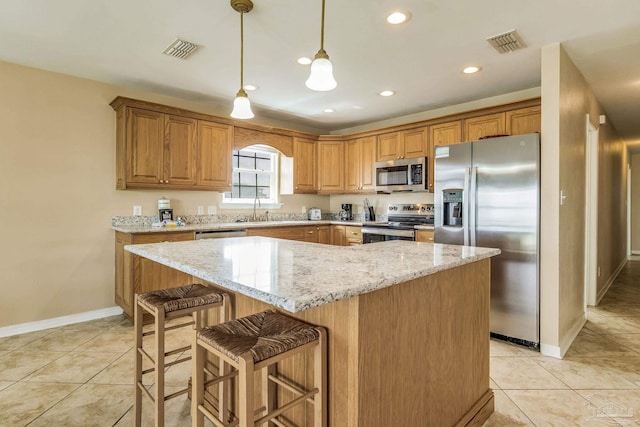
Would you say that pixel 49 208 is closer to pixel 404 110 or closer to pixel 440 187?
pixel 440 187

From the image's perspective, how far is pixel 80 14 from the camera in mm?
2379

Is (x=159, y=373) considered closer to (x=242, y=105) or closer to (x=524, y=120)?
(x=242, y=105)

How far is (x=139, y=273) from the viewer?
3289 mm

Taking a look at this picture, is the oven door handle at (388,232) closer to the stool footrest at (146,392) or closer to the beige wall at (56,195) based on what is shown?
the beige wall at (56,195)

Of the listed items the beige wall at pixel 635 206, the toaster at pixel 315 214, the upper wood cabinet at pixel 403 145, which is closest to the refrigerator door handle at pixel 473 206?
the upper wood cabinet at pixel 403 145

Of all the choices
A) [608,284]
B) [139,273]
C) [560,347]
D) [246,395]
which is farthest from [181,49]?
[608,284]

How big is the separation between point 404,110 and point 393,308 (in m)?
3.94

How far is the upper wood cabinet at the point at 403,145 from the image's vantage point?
176 inches

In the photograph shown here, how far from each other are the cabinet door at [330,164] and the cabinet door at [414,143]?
43.0 inches

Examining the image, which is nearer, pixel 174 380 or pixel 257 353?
pixel 257 353

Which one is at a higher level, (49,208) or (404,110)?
(404,110)

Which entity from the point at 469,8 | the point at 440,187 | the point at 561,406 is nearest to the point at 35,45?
the point at 469,8

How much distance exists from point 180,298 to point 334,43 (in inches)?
87.1

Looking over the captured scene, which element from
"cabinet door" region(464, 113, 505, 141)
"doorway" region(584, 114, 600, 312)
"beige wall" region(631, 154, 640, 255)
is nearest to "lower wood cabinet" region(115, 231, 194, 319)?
"cabinet door" region(464, 113, 505, 141)
